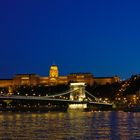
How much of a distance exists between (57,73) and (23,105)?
195ft

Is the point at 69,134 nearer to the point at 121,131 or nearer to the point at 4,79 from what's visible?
the point at 121,131

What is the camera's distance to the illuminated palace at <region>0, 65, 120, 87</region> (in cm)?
15238

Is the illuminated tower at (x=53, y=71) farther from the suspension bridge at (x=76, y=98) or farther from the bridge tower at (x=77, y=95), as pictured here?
the suspension bridge at (x=76, y=98)

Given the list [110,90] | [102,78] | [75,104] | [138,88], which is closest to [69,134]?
[75,104]

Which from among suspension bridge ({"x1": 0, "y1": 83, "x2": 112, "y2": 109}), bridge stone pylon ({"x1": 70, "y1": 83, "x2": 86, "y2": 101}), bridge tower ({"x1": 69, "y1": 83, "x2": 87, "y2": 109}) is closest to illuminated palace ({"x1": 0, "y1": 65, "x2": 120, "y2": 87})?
bridge stone pylon ({"x1": 70, "y1": 83, "x2": 86, "y2": 101})

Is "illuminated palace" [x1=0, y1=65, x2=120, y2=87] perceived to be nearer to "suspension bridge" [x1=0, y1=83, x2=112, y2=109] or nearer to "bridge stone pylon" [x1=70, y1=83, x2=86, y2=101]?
"bridge stone pylon" [x1=70, y1=83, x2=86, y2=101]

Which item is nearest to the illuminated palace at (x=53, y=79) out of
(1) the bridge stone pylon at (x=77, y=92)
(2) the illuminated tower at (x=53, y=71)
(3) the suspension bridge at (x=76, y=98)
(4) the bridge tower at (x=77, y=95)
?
(2) the illuminated tower at (x=53, y=71)

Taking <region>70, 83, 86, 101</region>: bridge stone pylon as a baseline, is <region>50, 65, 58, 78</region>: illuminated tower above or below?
above

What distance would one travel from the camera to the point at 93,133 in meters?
33.9

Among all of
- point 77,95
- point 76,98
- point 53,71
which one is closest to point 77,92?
point 77,95

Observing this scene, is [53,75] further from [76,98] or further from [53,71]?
[76,98]

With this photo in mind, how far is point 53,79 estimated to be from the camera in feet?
522

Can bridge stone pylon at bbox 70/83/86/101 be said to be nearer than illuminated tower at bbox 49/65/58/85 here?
Yes

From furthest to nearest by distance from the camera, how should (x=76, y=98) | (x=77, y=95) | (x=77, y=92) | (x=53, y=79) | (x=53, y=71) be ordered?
(x=53, y=71) → (x=53, y=79) → (x=77, y=92) → (x=77, y=95) → (x=76, y=98)
